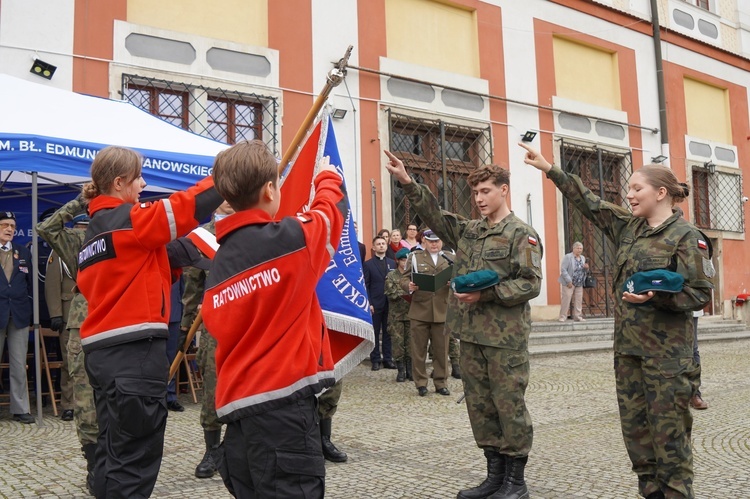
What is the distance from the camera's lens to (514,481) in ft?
13.7

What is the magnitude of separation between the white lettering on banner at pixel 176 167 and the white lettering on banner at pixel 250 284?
4.98 m

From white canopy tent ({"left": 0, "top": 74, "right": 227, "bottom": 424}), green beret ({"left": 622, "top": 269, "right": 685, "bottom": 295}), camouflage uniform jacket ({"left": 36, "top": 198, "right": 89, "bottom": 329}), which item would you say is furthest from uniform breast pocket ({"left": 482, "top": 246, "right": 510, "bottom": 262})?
white canopy tent ({"left": 0, "top": 74, "right": 227, "bottom": 424})

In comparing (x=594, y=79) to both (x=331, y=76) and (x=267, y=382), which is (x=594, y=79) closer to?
(x=331, y=76)

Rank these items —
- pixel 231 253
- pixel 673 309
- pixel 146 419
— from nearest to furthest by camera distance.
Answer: pixel 231 253
pixel 146 419
pixel 673 309

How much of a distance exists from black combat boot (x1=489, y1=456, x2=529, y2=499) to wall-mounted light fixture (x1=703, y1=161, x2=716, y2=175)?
17.0 meters

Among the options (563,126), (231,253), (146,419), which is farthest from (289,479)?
(563,126)

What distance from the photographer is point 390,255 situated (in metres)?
11.0

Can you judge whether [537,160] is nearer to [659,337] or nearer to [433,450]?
[659,337]

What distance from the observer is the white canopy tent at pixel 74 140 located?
656cm

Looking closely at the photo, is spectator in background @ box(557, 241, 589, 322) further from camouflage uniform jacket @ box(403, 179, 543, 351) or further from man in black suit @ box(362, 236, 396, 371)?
camouflage uniform jacket @ box(403, 179, 543, 351)

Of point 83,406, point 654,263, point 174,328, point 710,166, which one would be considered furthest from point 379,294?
point 710,166

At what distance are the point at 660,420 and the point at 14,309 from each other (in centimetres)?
629

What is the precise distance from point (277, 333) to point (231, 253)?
13.7 inches

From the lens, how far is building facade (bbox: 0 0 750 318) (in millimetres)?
11016
